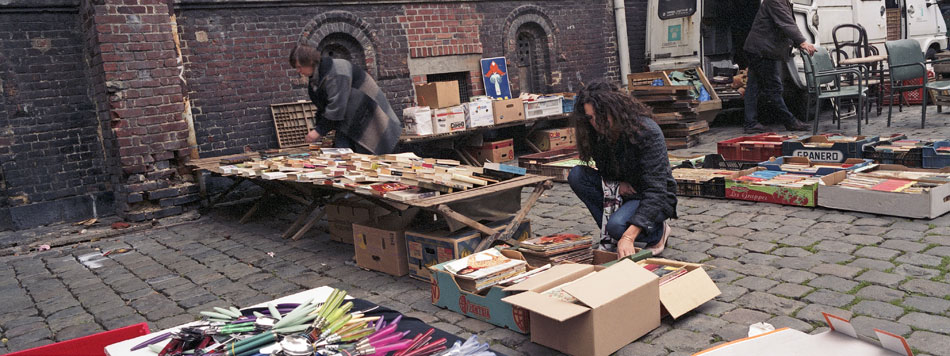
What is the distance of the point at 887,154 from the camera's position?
710 centimetres


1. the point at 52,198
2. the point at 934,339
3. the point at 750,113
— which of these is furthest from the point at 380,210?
the point at 750,113

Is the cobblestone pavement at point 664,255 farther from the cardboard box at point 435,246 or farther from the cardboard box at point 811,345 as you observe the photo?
the cardboard box at point 811,345

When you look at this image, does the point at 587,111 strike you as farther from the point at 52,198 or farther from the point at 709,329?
the point at 52,198

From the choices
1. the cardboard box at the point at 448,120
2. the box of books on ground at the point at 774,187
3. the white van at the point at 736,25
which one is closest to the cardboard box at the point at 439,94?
the cardboard box at the point at 448,120

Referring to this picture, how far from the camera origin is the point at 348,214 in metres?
6.33

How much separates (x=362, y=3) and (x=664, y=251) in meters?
Answer: 6.72

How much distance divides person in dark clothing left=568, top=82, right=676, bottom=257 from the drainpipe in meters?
9.15

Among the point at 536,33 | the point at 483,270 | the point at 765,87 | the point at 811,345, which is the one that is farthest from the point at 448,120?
the point at 811,345

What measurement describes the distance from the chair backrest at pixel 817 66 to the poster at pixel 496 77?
183 inches

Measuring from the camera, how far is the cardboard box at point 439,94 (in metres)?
9.98

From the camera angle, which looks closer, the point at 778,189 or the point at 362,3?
the point at 778,189

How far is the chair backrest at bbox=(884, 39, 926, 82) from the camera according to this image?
9.88m

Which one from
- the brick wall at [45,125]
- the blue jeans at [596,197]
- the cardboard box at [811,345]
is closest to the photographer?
the cardboard box at [811,345]

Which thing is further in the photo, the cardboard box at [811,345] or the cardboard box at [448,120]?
the cardboard box at [448,120]
